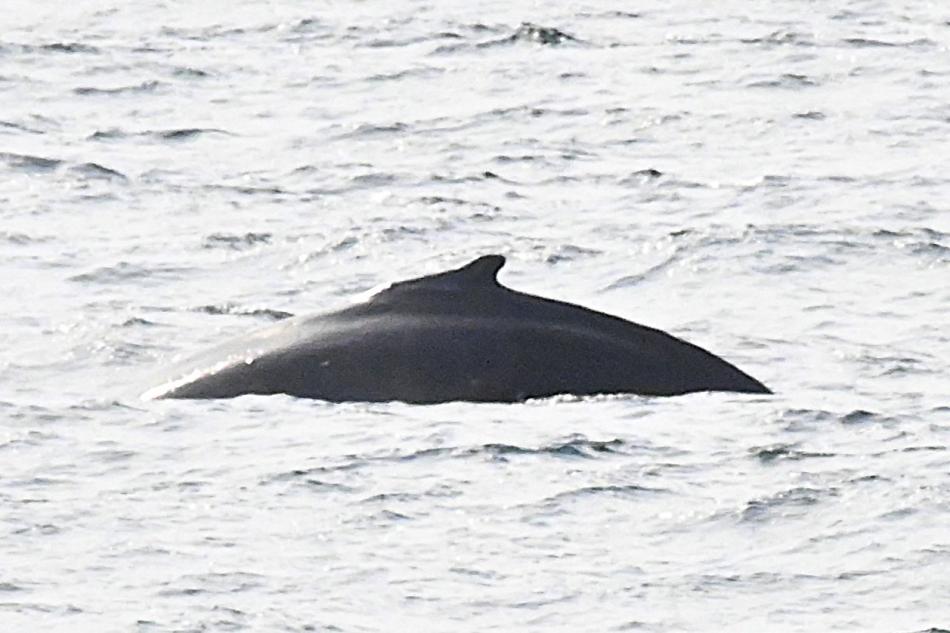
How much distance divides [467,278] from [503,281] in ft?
11.1

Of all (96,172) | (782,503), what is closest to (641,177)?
(96,172)

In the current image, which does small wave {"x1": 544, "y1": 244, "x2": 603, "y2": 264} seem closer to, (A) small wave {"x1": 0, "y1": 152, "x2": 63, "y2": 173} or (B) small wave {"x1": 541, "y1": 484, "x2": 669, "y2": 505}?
(A) small wave {"x1": 0, "y1": 152, "x2": 63, "y2": 173}

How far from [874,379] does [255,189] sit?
6.30 metres

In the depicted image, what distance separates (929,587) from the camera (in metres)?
9.98

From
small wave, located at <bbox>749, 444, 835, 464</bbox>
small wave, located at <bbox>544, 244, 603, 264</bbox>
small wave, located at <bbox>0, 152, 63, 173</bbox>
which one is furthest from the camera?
small wave, located at <bbox>0, 152, 63, 173</bbox>

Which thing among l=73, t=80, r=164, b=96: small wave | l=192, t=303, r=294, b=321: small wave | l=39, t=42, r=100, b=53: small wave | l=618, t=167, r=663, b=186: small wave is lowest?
l=39, t=42, r=100, b=53: small wave

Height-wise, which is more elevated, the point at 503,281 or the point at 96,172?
the point at 503,281

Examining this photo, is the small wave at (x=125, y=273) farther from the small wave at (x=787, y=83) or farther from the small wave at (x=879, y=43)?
the small wave at (x=879, y=43)

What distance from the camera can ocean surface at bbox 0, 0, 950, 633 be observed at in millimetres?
10102

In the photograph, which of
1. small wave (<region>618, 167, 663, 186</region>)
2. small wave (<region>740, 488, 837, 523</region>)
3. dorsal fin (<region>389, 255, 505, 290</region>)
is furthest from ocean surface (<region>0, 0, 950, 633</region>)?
dorsal fin (<region>389, 255, 505, 290</region>)

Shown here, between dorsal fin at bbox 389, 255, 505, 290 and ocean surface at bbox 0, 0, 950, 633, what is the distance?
Answer: 0.53 m

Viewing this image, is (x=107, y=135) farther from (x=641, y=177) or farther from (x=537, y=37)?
(x=537, y=37)

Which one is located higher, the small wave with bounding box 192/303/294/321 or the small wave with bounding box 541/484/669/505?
the small wave with bounding box 541/484/669/505

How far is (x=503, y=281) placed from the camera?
1617 cm
